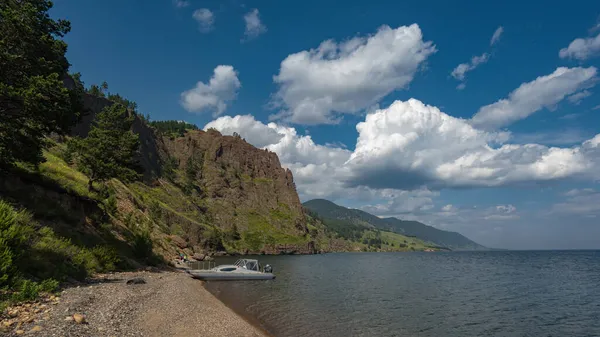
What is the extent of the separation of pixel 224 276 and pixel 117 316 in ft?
122

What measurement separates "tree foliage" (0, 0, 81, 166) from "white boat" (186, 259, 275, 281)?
31446 millimetres

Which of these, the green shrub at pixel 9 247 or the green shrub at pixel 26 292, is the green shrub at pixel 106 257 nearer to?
the green shrub at pixel 9 247

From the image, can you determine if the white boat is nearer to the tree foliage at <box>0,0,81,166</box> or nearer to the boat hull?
the boat hull

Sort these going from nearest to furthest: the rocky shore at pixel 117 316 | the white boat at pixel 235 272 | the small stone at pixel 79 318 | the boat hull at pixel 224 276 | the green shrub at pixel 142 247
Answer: the rocky shore at pixel 117 316 < the small stone at pixel 79 318 < the green shrub at pixel 142 247 < the boat hull at pixel 224 276 < the white boat at pixel 235 272

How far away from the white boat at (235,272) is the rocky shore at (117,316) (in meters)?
22.5

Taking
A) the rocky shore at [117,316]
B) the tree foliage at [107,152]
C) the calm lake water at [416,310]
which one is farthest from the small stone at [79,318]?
the tree foliage at [107,152]

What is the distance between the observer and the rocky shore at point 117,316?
39.8 feet

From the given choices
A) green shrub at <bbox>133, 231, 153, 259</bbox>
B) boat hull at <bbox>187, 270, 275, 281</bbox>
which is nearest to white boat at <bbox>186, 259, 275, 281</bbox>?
boat hull at <bbox>187, 270, 275, 281</bbox>

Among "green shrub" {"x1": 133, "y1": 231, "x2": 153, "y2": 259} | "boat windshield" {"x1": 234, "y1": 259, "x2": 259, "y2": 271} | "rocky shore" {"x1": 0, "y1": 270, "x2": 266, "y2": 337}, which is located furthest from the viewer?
"boat windshield" {"x1": 234, "y1": 259, "x2": 259, "y2": 271}

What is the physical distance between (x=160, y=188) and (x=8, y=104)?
152 m

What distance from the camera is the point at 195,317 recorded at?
2141cm

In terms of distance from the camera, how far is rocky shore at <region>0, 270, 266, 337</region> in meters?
12.1

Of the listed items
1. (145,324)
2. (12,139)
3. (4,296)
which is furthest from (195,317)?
(12,139)

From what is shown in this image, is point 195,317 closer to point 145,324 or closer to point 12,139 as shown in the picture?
point 145,324
